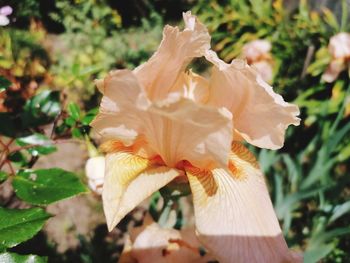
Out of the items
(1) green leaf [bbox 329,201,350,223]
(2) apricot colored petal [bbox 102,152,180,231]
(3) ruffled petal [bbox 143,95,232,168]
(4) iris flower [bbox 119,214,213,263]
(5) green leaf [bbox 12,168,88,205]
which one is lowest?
(1) green leaf [bbox 329,201,350,223]

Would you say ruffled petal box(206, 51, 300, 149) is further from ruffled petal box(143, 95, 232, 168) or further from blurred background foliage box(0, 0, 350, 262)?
blurred background foliage box(0, 0, 350, 262)

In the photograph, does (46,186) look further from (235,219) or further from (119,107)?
(235,219)

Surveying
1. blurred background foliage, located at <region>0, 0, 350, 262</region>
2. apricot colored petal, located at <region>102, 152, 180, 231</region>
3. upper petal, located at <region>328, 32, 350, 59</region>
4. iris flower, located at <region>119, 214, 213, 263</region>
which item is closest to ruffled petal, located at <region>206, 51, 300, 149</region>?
apricot colored petal, located at <region>102, 152, 180, 231</region>

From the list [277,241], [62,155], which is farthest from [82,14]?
[277,241]

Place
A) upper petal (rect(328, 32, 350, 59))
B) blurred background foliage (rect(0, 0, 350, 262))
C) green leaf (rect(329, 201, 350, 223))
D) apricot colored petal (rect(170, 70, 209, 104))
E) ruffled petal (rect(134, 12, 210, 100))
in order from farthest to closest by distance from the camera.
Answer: upper petal (rect(328, 32, 350, 59)), blurred background foliage (rect(0, 0, 350, 262)), green leaf (rect(329, 201, 350, 223)), apricot colored petal (rect(170, 70, 209, 104)), ruffled petal (rect(134, 12, 210, 100))

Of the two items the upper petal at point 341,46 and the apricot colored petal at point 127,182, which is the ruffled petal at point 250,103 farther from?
the upper petal at point 341,46

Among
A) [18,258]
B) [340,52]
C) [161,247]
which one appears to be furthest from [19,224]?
[340,52]

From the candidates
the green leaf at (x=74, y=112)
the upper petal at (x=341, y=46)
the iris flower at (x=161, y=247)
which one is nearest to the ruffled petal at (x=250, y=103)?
the iris flower at (x=161, y=247)
